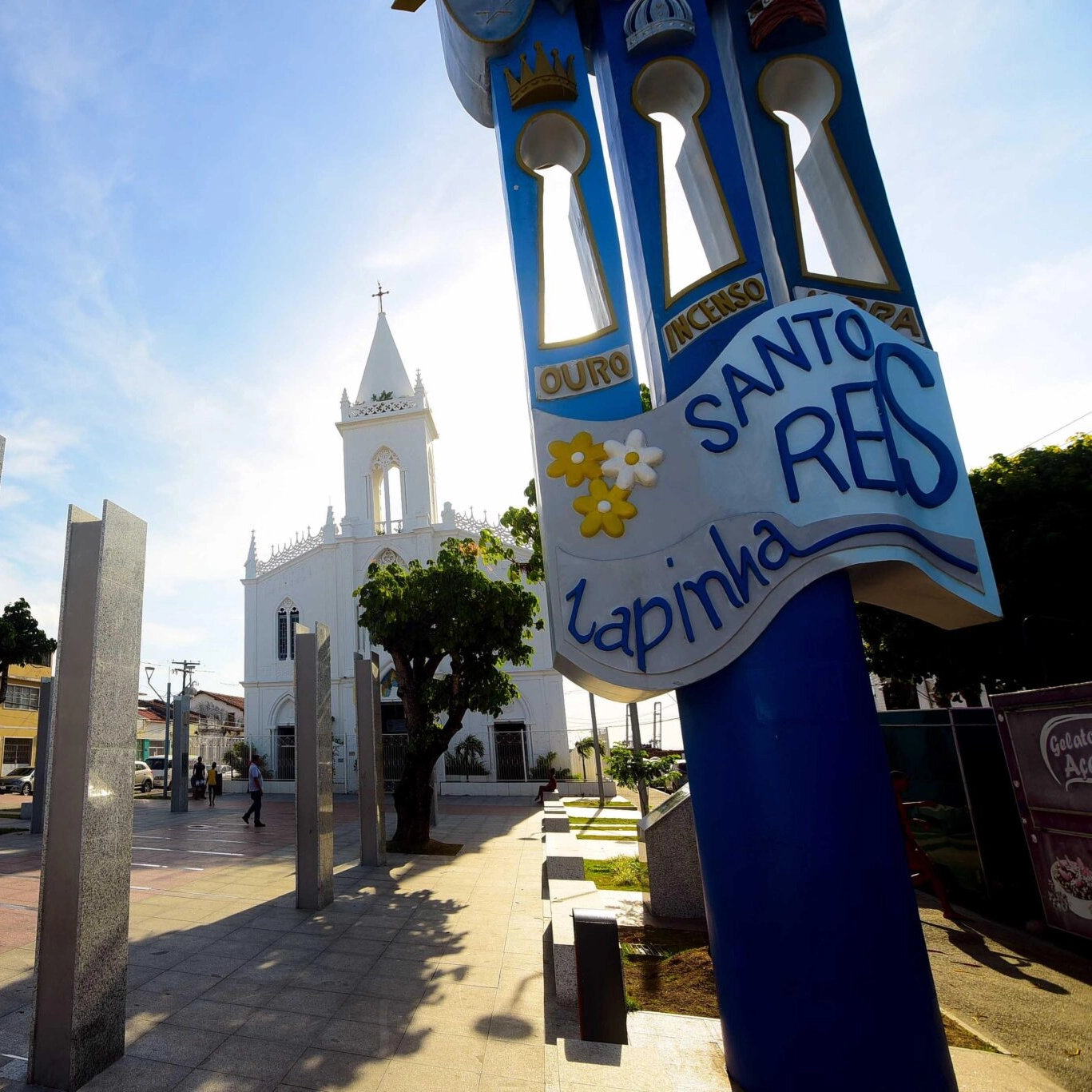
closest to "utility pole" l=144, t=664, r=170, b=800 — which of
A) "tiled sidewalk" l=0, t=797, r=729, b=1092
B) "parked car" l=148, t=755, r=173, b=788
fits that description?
"parked car" l=148, t=755, r=173, b=788

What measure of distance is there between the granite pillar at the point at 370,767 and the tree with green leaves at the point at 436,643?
2.31 ft

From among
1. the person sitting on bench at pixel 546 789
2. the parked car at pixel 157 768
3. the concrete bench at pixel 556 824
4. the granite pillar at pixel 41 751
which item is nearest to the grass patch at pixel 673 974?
the concrete bench at pixel 556 824

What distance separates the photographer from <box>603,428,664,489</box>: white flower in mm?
5188

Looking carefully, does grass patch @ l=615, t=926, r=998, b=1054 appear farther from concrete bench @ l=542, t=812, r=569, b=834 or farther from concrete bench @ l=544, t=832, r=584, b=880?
concrete bench @ l=542, t=812, r=569, b=834

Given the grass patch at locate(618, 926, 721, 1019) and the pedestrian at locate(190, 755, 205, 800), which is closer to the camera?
the grass patch at locate(618, 926, 721, 1019)

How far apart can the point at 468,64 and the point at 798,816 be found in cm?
812

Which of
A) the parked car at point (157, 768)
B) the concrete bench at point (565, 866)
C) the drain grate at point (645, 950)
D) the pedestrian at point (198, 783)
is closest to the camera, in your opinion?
the drain grate at point (645, 950)

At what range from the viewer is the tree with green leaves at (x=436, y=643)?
12.8 meters

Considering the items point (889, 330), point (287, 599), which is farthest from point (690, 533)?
point (287, 599)

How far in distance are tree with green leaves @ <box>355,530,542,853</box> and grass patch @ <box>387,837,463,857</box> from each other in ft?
0.22

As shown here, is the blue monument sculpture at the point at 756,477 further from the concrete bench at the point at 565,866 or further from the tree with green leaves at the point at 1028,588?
the tree with green leaves at the point at 1028,588

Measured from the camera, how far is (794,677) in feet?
14.8

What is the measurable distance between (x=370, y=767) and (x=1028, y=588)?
12.6 meters

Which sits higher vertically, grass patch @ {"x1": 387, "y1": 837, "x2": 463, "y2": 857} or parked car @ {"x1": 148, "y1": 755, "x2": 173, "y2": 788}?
parked car @ {"x1": 148, "y1": 755, "x2": 173, "y2": 788}
